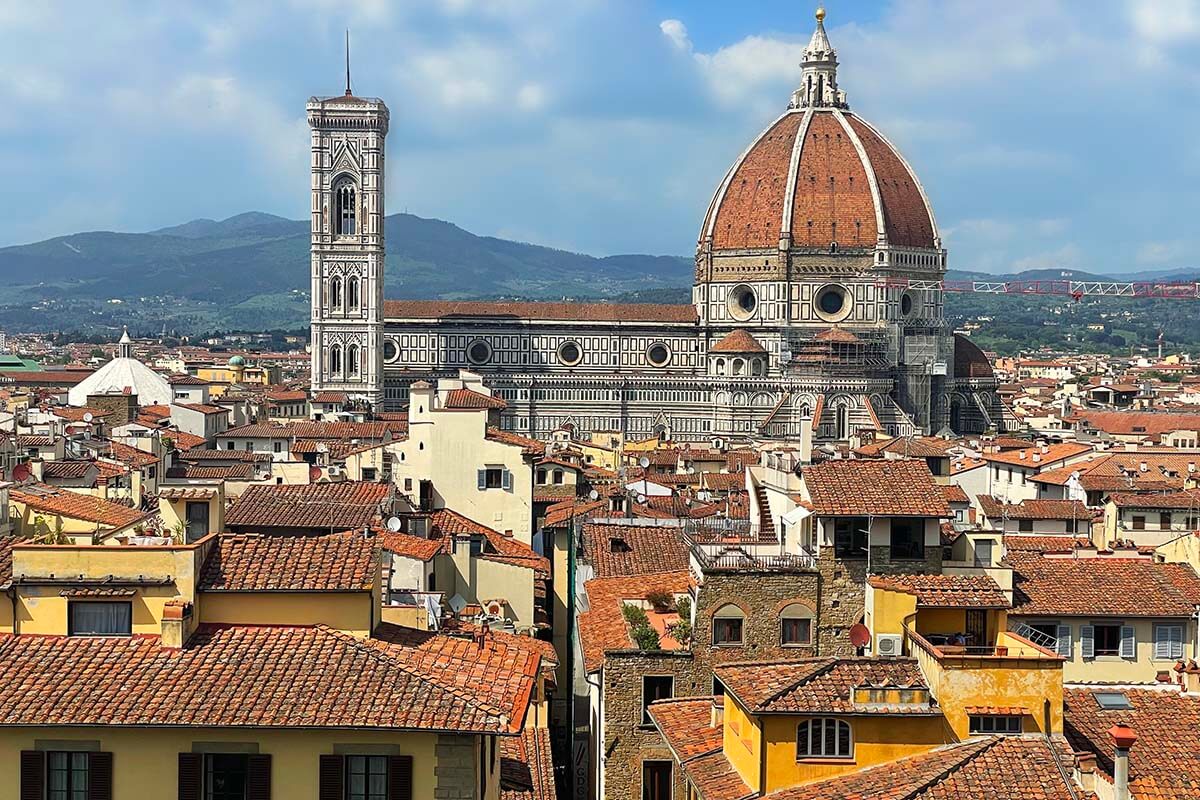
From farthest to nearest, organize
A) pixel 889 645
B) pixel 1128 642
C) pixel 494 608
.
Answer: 1. pixel 494 608
2. pixel 1128 642
3. pixel 889 645

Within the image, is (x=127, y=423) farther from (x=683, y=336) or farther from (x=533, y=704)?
(x=683, y=336)

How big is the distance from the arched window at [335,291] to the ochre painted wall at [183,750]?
118052mm

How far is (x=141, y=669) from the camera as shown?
15484mm

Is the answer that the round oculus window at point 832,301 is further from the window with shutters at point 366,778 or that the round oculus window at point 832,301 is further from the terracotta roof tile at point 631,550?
the window with shutters at point 366,778

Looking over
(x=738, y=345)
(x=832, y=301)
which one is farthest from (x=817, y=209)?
(x=738, y=345)

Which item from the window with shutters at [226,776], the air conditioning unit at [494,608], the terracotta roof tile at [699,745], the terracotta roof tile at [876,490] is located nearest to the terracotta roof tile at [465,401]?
the air conditioning unit at [494,608]

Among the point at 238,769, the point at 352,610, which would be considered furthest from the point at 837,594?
the point at 238,769

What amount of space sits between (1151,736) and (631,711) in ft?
20.8

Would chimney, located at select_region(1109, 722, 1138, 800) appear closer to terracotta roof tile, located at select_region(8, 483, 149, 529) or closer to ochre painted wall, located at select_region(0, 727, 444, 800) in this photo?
ochre painted wall, located at select_region(0, 727, 444, 800)

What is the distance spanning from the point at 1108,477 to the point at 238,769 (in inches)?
1754

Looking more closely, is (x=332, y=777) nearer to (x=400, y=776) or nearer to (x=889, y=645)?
(x=400, y=776)

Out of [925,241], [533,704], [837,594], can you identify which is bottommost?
[533,704]

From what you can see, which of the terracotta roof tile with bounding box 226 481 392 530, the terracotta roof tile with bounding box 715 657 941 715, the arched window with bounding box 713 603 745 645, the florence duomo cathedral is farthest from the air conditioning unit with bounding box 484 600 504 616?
the florence duomo cathedral

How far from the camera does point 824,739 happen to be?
16625 mm
